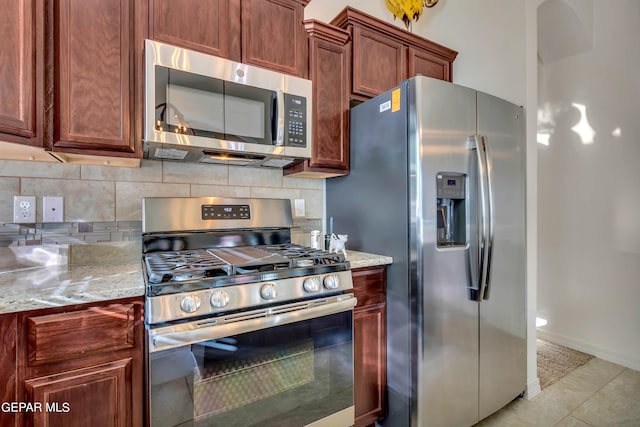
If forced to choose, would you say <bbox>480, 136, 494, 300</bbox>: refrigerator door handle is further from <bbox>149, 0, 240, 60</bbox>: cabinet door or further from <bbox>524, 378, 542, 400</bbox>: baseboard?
<bbox>149, 0, 240, 60</bbox>: cabinet door

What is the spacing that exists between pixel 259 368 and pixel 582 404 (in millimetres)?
2067

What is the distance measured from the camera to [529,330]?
2.00 m

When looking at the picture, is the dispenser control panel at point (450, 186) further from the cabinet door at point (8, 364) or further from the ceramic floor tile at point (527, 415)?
the cabinet door at point (8, 364)

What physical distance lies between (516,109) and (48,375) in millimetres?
2477

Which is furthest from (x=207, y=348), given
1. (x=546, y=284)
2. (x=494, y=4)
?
(x=546, y=284)

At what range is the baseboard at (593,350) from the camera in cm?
234

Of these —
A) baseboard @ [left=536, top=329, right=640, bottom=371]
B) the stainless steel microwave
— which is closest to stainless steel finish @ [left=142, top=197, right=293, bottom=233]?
the stainless steel microwave

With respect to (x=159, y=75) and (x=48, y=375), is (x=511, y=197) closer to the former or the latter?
(x=159, y=75)

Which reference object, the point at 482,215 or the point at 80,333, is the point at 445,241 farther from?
the point at 80,333

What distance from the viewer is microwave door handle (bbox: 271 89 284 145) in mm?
1609

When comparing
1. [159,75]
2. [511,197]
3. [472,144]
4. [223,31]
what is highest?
[223,31]

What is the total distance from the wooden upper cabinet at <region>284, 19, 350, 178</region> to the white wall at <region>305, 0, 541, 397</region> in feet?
1.78

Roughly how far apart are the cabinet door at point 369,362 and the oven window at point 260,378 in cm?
12

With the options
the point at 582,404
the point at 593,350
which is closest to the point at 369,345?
the point at 582,404
